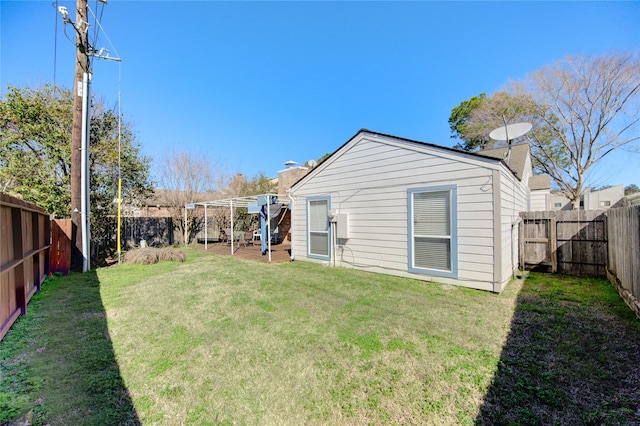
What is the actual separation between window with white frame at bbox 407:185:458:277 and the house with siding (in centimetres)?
2

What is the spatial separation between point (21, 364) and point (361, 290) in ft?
15.2

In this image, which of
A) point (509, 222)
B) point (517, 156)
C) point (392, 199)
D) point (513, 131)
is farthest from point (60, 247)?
point (517, 156)

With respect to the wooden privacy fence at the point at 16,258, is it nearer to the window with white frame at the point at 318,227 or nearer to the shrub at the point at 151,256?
the shrub at the point at 151,256

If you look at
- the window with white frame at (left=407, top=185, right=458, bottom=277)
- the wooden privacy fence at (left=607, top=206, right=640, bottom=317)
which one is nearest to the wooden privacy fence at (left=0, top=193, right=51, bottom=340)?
the window with white frame at (left=407, top=185, right=458, bottom=277)

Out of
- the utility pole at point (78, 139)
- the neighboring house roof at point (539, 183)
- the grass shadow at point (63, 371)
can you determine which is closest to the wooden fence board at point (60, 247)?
the utility pole at point (78, 139)

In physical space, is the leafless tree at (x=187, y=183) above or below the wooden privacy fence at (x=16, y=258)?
above

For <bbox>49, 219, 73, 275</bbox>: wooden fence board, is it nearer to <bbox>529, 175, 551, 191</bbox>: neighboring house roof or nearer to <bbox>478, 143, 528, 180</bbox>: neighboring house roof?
<bbox>478, 143, 528, 180</bbox>: neighboring house roof

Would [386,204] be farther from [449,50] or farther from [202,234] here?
[202,234]

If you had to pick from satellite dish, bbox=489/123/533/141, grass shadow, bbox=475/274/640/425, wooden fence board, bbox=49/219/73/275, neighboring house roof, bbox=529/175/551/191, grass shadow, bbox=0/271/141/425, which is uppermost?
satellite dish, bbox=489/123/533/141

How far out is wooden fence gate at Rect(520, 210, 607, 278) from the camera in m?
6.04

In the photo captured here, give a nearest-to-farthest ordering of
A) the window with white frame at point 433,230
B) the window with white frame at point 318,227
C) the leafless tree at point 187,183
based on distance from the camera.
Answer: the window with white frame at point 433,230, the window with white frame at point 318,227, the leafless tree at point 187,183

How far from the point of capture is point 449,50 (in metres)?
11.0

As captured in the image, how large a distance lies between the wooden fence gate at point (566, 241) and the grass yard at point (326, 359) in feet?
5.24

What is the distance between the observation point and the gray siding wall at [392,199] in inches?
199
